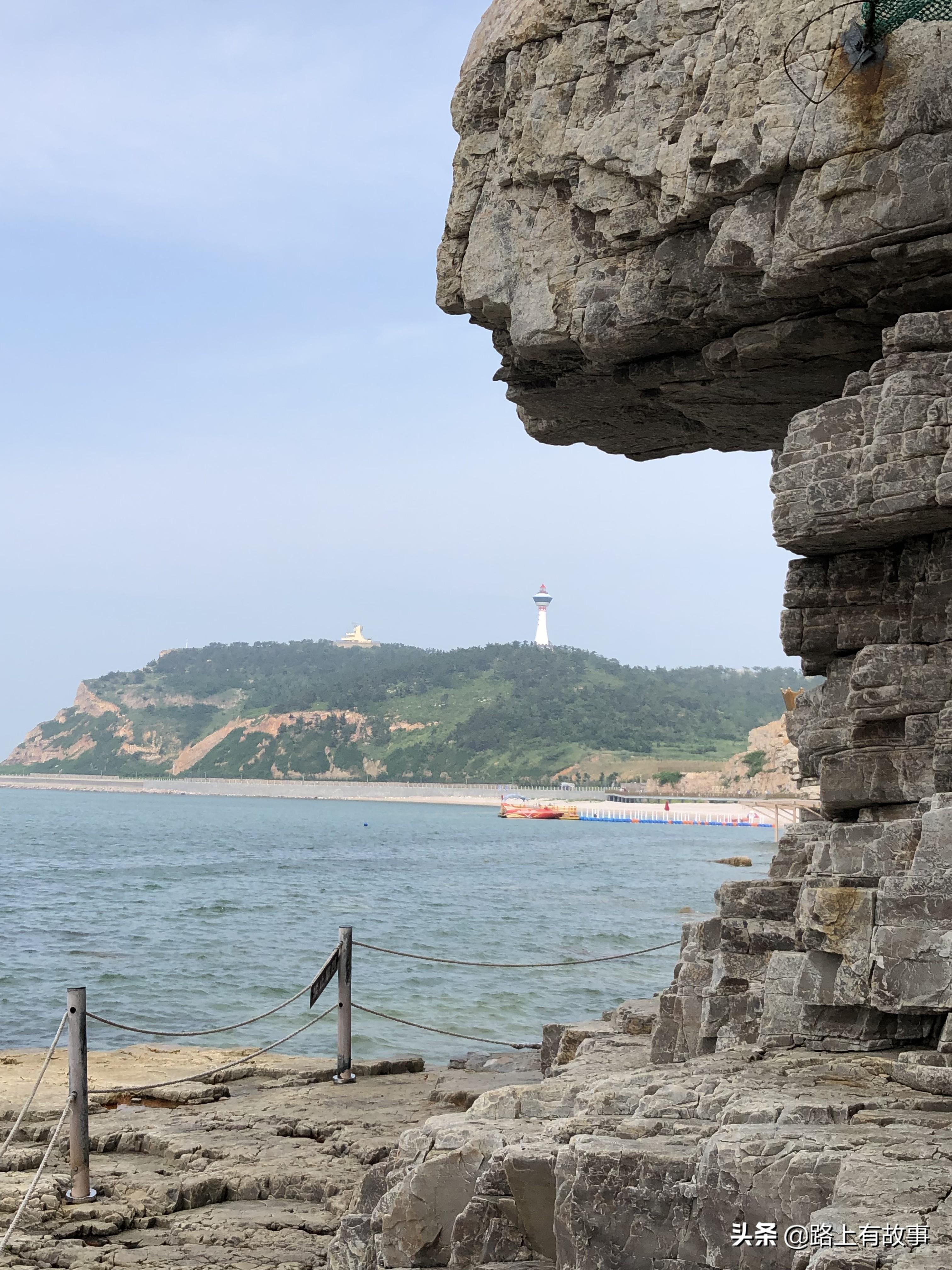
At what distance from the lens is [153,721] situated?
7165 inches

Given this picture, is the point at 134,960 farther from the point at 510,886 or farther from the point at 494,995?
the point at 510,886

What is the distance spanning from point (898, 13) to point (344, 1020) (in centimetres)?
886

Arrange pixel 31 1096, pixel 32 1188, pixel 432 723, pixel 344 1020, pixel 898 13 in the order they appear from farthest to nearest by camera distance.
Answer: pixel 432 723 → pixel 344 1020 → pixel 31 1096 → pixel 32 1188 → pixel 898 13

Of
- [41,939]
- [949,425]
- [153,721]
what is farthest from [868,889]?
[153,721]

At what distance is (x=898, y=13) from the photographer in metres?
6.87

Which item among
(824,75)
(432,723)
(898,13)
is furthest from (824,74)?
(432,723)

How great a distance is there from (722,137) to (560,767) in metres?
135

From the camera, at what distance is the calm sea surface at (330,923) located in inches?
708

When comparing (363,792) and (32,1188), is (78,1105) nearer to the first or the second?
(32,1188)

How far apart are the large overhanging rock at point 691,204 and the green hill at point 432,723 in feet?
418

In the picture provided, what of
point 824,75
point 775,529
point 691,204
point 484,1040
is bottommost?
point 484,1040

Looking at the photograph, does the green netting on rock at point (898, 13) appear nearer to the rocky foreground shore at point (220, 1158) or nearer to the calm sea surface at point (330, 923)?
the rocky foreground shore at point (220, 1158)

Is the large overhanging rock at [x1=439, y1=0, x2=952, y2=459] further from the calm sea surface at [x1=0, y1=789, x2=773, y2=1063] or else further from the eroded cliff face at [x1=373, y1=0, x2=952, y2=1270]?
the calm sea surface at [x1=0, y1=789, x2=773, y2=1063]

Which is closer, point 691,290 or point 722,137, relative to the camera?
point 722,137
